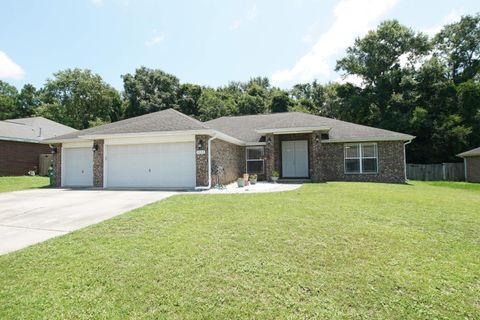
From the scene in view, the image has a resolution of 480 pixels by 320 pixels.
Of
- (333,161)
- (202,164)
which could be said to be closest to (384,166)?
(333,161)

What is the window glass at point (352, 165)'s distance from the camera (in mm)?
15711

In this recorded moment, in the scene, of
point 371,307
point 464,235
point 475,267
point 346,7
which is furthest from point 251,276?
point 346,7

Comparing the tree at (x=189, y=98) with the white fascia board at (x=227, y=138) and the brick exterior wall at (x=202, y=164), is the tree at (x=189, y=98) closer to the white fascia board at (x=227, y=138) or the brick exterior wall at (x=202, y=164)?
the white fascia board at (x=227, y=138)

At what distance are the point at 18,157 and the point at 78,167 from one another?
29.8 feet

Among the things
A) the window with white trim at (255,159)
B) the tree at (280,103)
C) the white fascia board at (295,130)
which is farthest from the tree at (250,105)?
the white fascia board at (295,130)

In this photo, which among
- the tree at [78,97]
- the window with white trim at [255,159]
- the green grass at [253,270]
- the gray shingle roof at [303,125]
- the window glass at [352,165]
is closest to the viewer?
the green grass at [253,270]

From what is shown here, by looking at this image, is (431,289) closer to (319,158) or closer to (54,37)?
(319,158)

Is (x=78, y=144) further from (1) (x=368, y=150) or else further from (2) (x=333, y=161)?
(1) (x=368, y=150)

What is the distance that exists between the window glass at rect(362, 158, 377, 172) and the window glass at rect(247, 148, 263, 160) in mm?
6053

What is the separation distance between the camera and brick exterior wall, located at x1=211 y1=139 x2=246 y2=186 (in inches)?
520

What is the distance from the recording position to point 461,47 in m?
28.1

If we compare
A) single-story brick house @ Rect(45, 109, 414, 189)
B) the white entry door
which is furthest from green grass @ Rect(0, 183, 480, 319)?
the white entry door

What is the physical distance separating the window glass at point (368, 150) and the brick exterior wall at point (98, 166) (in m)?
14.4

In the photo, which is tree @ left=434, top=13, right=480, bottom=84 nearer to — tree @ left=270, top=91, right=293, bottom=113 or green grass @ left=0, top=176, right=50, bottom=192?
tree @ left=270, top=91, right=293, bottom=113
